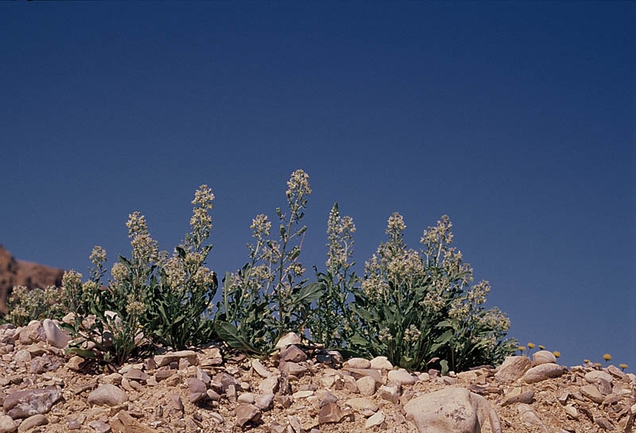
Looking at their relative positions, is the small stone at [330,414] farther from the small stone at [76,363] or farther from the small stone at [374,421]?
the small stone at [76,363]

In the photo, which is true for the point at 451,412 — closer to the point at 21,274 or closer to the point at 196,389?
the point at 196,389

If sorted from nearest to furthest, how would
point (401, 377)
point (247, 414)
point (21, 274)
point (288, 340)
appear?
point (247, 414) → point (401, 377) → point (288, 340) → point (21, 274)

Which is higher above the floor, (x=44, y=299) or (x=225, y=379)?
(x=44, y=299)

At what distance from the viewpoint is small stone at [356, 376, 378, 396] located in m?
7.95

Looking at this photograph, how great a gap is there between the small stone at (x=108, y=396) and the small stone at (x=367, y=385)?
2.67 m

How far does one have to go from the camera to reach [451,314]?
9016mm

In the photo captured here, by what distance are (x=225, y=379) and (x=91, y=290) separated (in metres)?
2.29

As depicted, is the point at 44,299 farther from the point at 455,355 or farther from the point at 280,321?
the point at 455,355

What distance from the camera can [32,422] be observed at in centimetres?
706

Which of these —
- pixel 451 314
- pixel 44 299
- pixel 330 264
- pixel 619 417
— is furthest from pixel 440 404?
pixel 44 299

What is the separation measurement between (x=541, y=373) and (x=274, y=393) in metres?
3.44

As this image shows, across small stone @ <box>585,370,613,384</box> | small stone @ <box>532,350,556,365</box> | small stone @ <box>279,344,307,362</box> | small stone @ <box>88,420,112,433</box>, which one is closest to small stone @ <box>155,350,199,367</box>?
small stone @ <box>279,344,307,362</box>

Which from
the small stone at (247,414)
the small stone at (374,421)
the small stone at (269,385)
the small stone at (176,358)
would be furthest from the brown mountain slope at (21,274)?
the small stone at (374,421)

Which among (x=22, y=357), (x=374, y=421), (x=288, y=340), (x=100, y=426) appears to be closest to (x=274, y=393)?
(x=288, y=340)
